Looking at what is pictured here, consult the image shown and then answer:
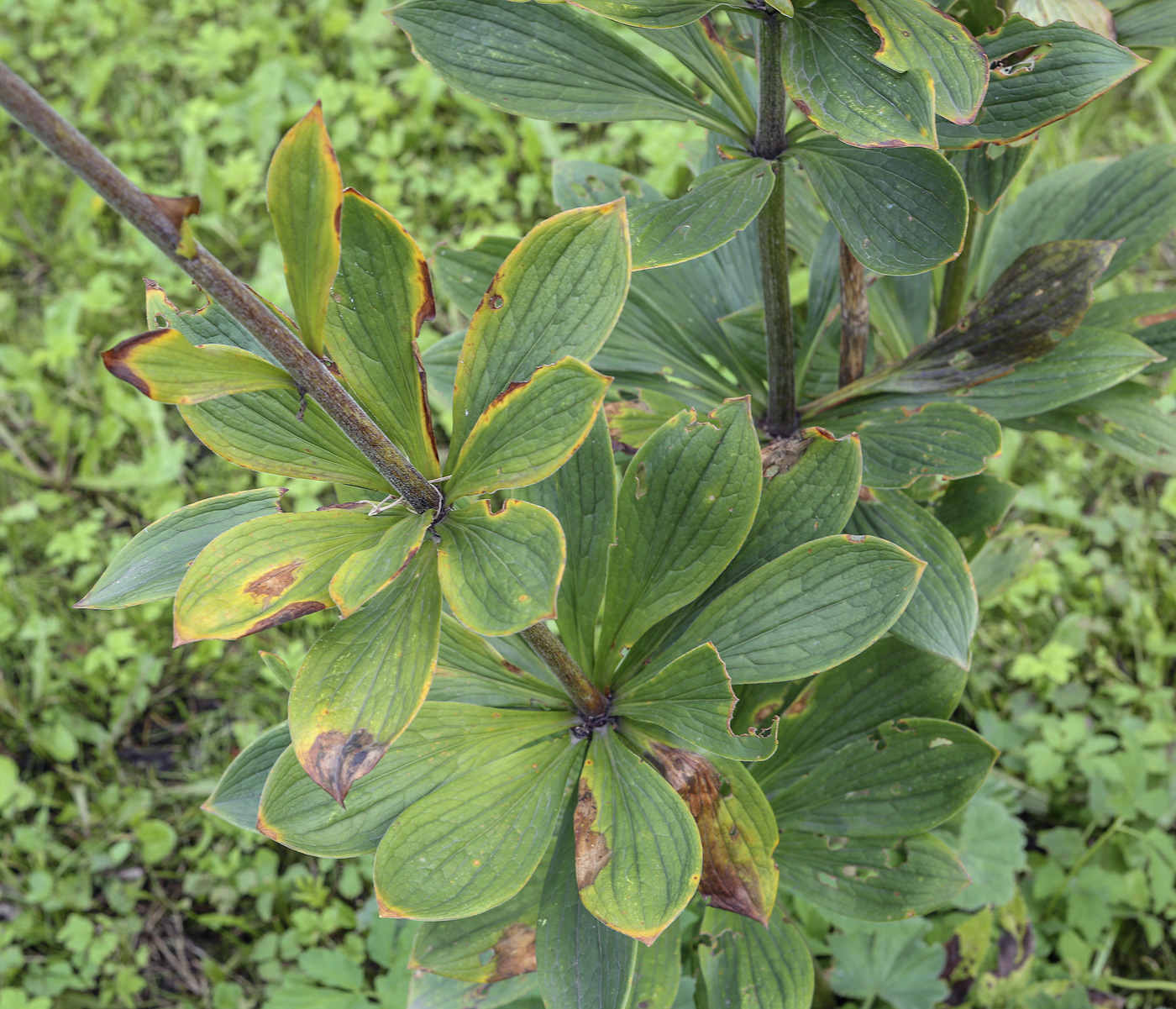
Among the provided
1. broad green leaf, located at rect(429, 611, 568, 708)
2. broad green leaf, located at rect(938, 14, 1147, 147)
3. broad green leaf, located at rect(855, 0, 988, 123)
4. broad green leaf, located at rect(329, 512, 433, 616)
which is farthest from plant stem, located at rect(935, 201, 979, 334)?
broad green leaf, located at rect(329, 512, 433, 616)

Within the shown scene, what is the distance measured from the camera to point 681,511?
3.82ft

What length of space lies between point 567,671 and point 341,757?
362 millimetres

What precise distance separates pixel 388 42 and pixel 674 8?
2.92 metres

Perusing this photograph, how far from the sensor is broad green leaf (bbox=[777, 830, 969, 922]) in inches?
51.9

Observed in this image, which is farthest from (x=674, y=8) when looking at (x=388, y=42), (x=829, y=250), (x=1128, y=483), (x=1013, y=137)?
(x=388, y=42)

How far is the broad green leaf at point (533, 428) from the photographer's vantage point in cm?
85

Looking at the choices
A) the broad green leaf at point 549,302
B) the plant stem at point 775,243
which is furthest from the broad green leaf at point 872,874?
the broad green leaf at point 549,302

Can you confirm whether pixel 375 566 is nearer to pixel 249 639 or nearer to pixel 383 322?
pixel 383 322

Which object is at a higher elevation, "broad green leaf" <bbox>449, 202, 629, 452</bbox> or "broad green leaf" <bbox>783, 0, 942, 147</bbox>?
"broad green leaf" <bbox>783, 0, 942, 147</bbox>

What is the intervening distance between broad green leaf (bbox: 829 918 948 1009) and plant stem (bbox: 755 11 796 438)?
1.05m

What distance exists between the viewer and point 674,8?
1021mm

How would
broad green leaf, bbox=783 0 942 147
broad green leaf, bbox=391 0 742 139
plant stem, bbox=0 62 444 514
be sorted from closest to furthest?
plant stem, bbox=0 62 444 514 < broad green leaf, bbox=783 0 942 147 < broad green leaf, bbox=391 0 742 139

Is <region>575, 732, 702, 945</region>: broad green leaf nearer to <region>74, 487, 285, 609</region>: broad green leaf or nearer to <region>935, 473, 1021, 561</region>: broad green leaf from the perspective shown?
<region>74, 487, 285, 609</region>: broad green leaf

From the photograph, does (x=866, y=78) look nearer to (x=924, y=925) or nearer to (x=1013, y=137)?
(x=1013, y=137)
